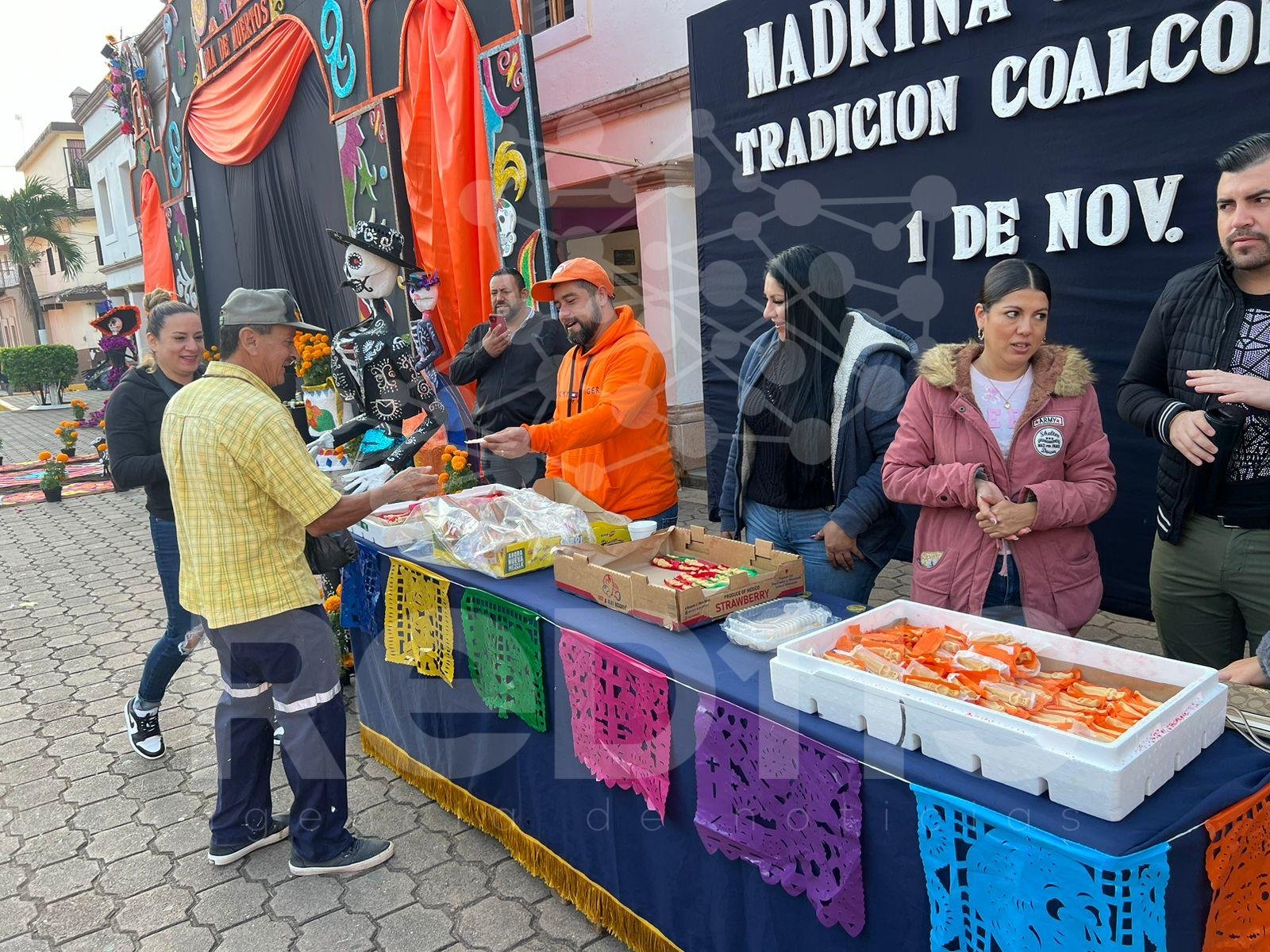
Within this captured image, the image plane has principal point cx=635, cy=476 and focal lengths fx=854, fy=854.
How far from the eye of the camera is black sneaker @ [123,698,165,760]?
335 centimetres

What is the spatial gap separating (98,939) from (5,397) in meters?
29.5

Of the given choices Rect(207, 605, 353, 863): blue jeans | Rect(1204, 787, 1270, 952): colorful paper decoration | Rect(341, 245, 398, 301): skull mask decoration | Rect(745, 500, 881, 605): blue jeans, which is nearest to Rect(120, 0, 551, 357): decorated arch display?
Rect(341, 245, 398, 301): skull mask decoration

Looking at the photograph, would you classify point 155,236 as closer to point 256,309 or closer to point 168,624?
point 168,624

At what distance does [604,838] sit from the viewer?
2.14 m

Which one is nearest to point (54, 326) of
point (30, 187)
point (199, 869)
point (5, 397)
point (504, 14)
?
point (30, 187)

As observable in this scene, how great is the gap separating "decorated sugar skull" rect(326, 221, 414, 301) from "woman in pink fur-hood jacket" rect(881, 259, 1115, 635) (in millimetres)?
4777

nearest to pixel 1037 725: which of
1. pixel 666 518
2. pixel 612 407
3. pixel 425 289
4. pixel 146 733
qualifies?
pixel 612 407

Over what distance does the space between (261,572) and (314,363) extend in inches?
183

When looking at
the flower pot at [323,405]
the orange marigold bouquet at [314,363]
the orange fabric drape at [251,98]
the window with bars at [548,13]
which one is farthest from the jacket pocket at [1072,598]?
the orange fabric drape at [251,98]

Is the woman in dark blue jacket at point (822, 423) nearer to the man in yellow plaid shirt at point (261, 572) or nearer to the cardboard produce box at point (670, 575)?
the cardboard produce box at point (670, 575)

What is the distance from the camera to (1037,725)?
49.1 inches

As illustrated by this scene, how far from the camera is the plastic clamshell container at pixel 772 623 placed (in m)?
1.83

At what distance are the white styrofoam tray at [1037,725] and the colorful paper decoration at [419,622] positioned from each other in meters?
1.31

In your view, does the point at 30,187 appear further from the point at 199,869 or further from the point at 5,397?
the point at 199,869
